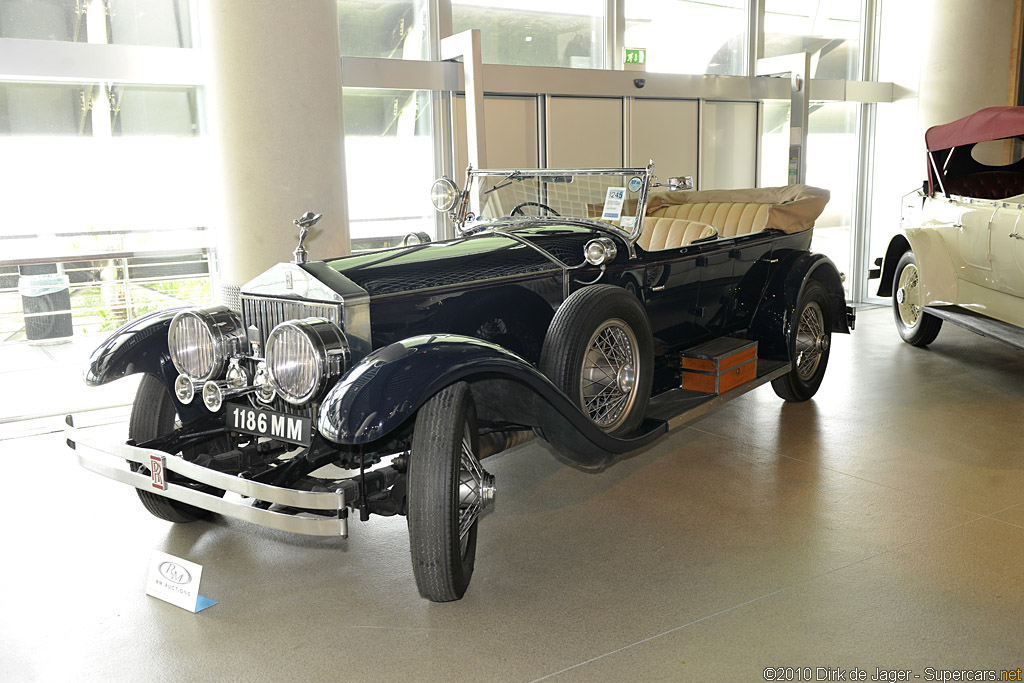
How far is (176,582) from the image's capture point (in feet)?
9.44

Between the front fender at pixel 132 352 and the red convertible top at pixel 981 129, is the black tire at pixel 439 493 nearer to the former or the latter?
the front fender at pixel 132 352

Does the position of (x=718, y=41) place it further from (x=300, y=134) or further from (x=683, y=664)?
(x=683, y=664)

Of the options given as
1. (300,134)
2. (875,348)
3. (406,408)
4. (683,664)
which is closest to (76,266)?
(300,134)

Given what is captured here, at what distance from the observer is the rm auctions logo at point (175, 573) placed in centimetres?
285

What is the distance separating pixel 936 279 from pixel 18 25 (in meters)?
6.67

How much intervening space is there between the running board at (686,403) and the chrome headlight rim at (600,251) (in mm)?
731

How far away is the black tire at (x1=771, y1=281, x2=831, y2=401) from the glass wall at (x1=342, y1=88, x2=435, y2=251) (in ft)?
10.9

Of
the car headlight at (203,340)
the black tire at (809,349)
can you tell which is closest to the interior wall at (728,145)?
the black tire at (809,349)

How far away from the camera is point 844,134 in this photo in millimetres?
9750

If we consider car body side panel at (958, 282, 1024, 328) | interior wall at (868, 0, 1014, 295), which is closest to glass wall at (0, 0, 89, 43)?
car body side panel at (958, 282, 1024, 328)

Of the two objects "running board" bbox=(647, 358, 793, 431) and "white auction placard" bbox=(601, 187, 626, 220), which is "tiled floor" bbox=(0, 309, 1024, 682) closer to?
"running board" bbox=(647, 358, 793, 431)

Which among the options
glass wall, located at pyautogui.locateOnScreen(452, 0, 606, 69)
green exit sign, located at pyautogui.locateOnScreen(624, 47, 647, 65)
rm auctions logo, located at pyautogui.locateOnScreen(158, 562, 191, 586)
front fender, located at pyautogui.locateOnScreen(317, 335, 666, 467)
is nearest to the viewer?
front fender, located at pyautogui.locateOnScreen(317, 335, 666, 467)

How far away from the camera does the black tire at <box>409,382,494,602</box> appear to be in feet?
8.46

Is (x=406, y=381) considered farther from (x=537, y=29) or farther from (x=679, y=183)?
(x=537, y=29)
